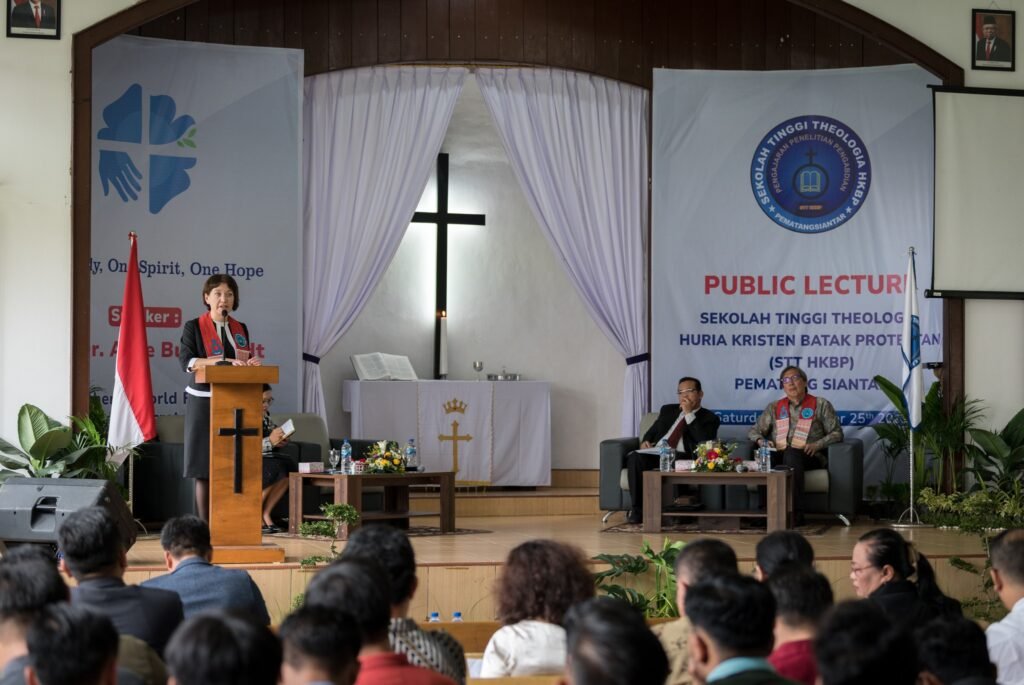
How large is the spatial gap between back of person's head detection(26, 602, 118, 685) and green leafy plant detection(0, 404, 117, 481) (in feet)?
17.8

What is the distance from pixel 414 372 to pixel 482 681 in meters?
7.95

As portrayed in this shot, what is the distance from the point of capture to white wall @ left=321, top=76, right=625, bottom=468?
11031 mm

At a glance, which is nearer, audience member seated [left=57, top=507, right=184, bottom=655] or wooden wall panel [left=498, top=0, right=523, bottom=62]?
audience member seated [left=57, top=507, right=184, bottom=655]

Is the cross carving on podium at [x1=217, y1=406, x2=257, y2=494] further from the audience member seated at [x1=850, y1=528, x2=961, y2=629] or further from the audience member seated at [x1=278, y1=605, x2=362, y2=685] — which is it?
the audience member seated at [x1=278, y1=605, x2=362, y2=685]

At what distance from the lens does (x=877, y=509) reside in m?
9.60

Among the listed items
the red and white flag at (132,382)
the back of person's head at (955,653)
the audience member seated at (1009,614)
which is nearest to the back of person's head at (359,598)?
Answer: the back of person's head at (955,653)

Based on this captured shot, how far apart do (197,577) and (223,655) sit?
203 centimetres

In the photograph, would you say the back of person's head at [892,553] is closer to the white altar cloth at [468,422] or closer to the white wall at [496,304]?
the white altar cloth at [468,422]


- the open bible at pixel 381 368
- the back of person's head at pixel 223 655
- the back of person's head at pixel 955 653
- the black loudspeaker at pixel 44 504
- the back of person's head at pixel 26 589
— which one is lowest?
the black loudspeaker at pixel 44 504

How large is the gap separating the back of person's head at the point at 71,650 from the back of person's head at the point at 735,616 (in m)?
0.99

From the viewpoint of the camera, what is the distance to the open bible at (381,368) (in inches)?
406

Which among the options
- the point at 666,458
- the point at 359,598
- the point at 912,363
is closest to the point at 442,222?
the point at 666,458

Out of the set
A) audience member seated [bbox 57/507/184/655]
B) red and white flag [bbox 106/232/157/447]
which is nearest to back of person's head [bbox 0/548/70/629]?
audience member seated [bbox 57/507/184/655]

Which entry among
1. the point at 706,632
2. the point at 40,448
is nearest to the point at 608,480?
the point at 40,448
